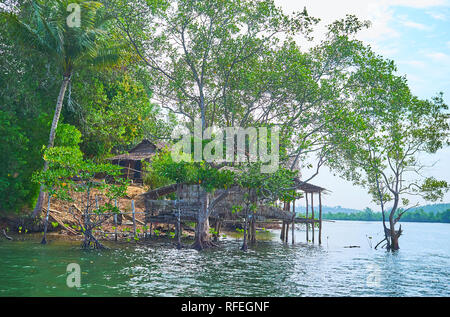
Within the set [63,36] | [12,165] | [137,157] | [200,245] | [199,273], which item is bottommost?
[199,273]

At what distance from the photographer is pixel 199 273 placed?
560 inches

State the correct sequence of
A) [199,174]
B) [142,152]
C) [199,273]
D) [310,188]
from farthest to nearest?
[142,152] → [310,188] → [199,174] → [199,273]

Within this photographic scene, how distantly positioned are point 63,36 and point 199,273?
46.8ft

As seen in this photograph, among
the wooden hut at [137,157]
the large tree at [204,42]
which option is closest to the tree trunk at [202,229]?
the large tree at [204,42]

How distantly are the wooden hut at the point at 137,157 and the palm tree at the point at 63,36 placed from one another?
486 inches

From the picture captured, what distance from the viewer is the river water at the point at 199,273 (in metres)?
11.6

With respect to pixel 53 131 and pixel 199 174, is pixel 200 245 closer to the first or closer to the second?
pixel 199 174

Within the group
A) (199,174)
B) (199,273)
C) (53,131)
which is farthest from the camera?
(53,131)

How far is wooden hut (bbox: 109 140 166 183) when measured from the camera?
3416cm

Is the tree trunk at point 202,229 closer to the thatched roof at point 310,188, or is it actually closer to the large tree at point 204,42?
the large tree at point 204,42

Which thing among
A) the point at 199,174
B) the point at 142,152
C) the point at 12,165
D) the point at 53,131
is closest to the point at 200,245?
the point at 199,174

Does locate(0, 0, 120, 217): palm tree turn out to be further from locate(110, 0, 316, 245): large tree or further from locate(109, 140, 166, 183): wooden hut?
locate(109, 140, 166, 183): wooden hut

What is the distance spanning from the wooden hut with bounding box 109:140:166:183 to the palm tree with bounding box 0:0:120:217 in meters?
12.3

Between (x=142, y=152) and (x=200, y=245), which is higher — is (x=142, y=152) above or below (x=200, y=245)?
above
